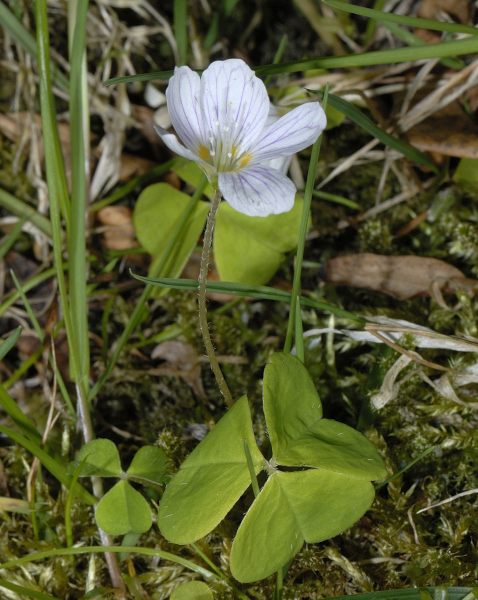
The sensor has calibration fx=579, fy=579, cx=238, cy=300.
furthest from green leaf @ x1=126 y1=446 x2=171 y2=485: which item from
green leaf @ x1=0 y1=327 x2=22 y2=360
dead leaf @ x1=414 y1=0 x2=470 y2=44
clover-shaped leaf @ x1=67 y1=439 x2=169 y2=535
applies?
dead leaf @ x1=414 y1=0 x2=470 y2=44

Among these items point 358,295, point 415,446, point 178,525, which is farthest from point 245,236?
point 178,525

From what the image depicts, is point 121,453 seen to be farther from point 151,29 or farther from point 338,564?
point 151,29

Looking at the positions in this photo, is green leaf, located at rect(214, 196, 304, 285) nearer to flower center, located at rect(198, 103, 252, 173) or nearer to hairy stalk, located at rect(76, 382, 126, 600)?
flower center, located at rect(198, 103, 252, 173)

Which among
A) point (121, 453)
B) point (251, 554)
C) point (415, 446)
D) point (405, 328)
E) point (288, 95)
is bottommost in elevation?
point (121, 453)

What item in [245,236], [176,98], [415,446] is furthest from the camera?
[245,236]

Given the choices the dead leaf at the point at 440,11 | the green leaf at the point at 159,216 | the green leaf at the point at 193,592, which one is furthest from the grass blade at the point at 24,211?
→ the dead leaf at the point at 440,11

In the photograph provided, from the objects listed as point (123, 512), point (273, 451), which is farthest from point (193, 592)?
point (273, 451)

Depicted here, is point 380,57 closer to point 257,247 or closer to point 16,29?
point 257,247

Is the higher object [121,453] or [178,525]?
[178,525]
